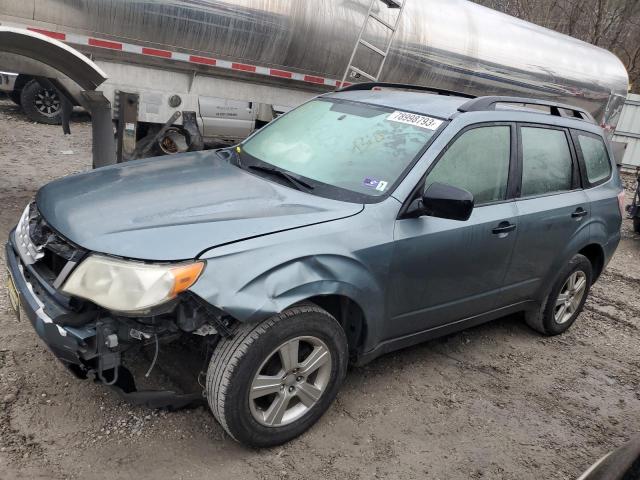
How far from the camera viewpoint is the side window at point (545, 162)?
12.3 feet

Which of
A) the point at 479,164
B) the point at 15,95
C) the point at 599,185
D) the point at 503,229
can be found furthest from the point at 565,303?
the point at 15,95

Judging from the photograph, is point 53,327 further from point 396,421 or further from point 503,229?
point 503,229

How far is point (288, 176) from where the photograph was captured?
10.5ft

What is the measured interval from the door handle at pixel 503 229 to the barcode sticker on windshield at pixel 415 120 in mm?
731

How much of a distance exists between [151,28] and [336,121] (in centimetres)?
330

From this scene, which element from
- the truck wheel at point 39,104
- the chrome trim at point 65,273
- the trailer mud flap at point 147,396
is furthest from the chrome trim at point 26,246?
the truck wheel at point 39,104

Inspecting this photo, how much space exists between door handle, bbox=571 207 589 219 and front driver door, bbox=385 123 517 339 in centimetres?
72

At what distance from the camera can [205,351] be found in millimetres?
2893

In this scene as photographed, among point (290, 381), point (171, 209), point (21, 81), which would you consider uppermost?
point (171, 209)

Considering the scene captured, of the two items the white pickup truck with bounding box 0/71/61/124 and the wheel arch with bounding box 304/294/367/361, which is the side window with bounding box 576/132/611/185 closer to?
the wheel arch with bounding box 304/294/367/361

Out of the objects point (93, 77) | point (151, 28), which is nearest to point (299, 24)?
point (151, 28)

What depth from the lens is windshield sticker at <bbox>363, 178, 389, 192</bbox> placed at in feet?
9.98

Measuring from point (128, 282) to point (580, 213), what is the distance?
3202 millimetres

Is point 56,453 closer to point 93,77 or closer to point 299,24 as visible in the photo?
point 93,77
